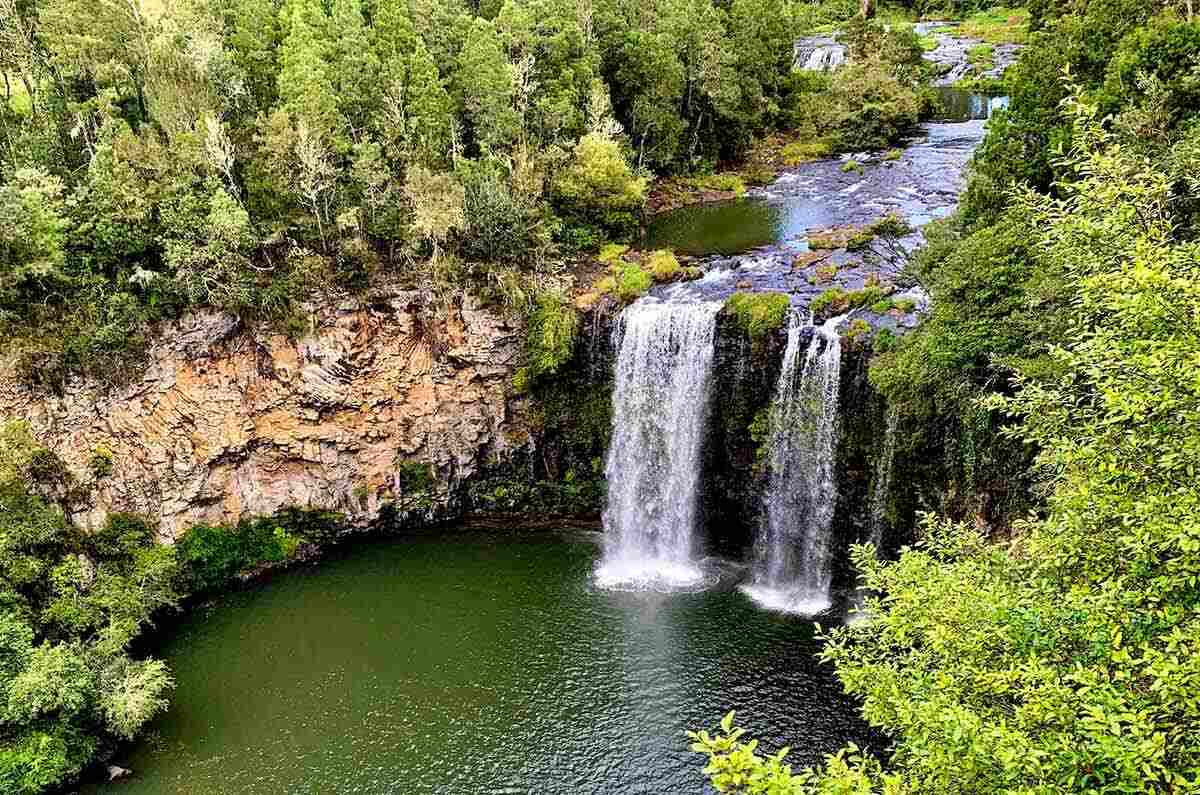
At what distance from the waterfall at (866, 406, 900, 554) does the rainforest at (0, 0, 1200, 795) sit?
0.32 ft

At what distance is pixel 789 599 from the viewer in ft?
89.6

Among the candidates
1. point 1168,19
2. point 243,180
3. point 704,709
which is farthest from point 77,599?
point 1168,19

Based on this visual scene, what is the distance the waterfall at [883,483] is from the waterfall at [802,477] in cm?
155

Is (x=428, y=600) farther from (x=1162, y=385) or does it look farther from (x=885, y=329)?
(x=1162, y=385)

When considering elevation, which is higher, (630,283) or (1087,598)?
(630,283)

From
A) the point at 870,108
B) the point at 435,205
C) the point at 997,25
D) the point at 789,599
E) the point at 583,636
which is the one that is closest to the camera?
the point at 583,636

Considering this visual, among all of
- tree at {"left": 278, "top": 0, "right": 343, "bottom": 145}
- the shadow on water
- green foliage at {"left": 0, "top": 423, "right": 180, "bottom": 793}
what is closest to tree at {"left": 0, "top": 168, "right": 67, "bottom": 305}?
green foliage at {"left": 0, "top": 423, "right": 180, "bottom": 793}

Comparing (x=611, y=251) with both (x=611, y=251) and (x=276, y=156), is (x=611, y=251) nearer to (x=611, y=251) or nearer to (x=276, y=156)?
(x=611, y=251)

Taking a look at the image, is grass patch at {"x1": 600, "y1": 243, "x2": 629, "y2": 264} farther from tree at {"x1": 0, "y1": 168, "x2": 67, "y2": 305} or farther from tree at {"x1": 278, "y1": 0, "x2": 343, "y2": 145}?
tree at {"x1": 0, "y1": 168, "x2": 67, "y2": 305}

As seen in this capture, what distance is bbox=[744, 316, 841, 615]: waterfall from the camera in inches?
1060

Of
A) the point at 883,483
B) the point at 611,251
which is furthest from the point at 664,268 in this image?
the point at 883,483

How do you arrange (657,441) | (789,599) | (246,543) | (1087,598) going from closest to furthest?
(1087,598)
(789,599)
(246,543)
(657,441)

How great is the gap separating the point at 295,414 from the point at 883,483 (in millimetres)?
20776

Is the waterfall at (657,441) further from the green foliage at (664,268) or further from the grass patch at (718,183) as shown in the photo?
the grass patch at (718,183)
